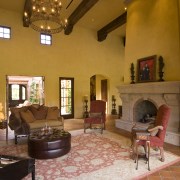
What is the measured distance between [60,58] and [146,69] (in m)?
4.62

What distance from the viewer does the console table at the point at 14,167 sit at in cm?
204

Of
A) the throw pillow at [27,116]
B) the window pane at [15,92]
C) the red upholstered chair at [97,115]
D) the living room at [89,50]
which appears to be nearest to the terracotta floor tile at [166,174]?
the living room at [89,50]

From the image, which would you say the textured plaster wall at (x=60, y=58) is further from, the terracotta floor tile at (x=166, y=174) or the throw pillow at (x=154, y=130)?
the terracotta floor tile at (x=166, y=174)

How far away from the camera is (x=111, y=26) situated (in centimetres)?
878

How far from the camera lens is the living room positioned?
5.11 m

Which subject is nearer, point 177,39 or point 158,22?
point 177,39

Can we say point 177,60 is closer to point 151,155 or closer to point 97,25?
point 151,155

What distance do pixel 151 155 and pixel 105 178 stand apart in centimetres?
152

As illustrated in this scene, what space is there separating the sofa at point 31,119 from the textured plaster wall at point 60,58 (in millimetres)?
2514

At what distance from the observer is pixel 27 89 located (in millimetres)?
15609

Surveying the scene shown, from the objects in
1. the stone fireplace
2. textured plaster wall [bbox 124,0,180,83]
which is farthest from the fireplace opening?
textured plaster wall [bbox 124,0,180,83]

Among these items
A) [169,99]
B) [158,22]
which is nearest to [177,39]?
[158,22]

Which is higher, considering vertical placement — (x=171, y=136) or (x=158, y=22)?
(x=158, y=22)

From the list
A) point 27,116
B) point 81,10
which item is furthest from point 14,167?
point 81,10
